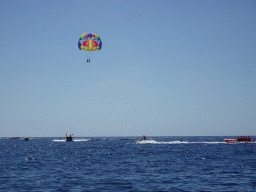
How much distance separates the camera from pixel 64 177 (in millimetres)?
22906

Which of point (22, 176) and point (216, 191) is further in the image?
point (22, 176)

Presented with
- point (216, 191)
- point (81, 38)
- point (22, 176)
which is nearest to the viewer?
point (216, 191)

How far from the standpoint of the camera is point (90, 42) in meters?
50.5

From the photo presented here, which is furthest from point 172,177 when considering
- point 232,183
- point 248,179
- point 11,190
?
point 11,190

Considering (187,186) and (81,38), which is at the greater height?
(81,38)

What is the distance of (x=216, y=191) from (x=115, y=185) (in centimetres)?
769

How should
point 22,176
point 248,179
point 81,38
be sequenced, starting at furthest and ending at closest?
1. point 81,38
2. point 22,176
3. point 248,179

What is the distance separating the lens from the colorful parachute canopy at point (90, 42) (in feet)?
164

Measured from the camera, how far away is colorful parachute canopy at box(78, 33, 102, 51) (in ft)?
164

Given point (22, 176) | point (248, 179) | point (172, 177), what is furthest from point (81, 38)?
point (248, 179)

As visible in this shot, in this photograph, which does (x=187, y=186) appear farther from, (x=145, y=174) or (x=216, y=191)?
(x=145, y=174)

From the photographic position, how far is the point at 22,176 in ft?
77.7

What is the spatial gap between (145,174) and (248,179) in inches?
369

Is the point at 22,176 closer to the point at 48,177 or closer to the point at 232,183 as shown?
the point at 48,177
